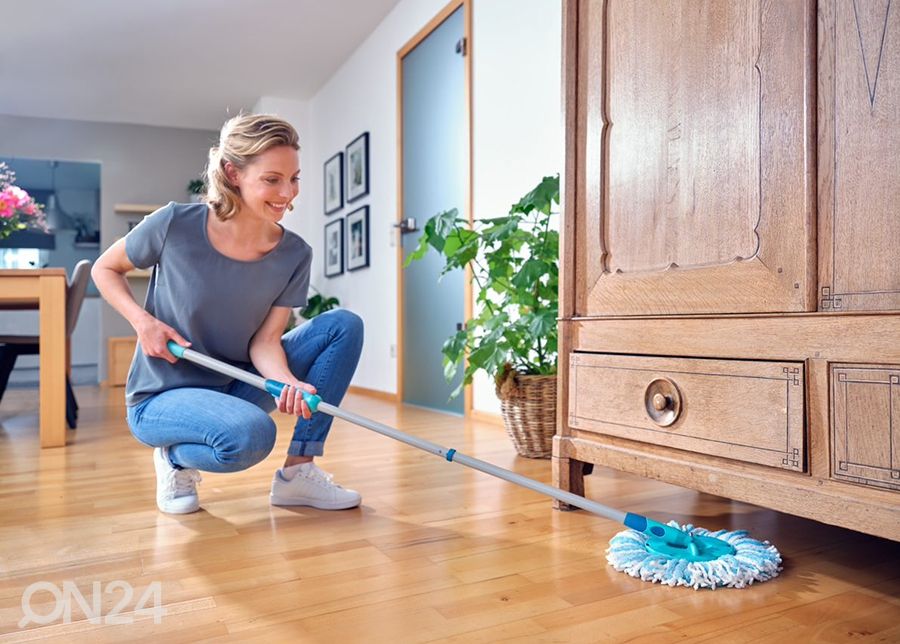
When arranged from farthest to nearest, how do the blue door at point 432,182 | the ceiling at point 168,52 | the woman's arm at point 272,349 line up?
the ceiling at point 168,52, the blue door at point 432,182, the woman's arm at point 272,349

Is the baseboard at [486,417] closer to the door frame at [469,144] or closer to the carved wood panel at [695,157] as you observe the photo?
the door frame at [469,144]

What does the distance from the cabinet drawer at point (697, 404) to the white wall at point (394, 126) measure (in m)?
0.53

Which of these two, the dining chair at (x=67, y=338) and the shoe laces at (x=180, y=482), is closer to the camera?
the shoe laces at (x=180, y=482)

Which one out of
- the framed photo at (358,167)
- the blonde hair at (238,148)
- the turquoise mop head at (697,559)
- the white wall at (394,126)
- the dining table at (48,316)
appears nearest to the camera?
the turquoise mop head at (697,559)

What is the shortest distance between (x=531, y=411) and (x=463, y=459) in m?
0.93

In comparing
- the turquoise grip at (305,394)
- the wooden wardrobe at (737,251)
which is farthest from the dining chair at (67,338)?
the wooden wardrobe at (737,251)

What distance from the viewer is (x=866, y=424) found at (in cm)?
103

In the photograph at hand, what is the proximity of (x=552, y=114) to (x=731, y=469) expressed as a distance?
5.97 ft

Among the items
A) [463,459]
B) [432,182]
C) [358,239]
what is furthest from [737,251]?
[358,239]

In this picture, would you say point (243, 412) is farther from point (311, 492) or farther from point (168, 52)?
point (168, 52)

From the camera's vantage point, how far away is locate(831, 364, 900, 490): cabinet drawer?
991mm

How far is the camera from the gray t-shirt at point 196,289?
1.52 m

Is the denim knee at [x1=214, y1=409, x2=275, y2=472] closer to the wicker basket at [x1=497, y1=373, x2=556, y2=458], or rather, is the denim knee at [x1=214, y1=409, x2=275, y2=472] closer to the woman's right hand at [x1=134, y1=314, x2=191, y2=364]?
the woman's right hand at [x1=134, y1=314, x2=191, y2=364]

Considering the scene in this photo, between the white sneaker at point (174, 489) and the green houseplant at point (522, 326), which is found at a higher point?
the green houseplant at point (522, 326)
